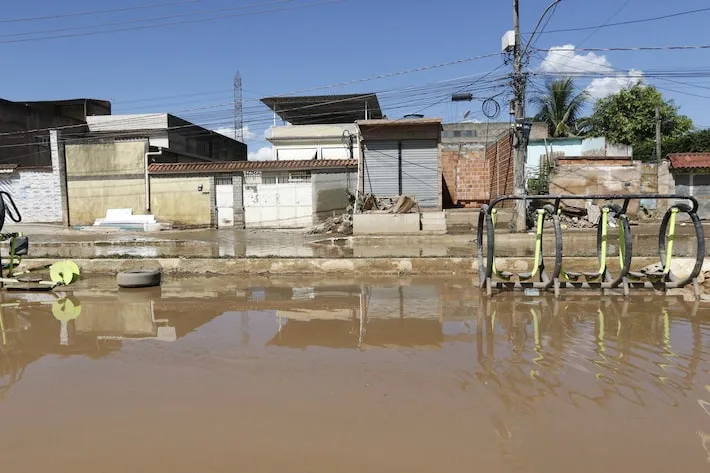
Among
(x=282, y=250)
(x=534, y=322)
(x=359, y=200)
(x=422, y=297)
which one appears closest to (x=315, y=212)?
(x=359, y=200)

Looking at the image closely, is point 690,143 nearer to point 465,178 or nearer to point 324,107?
point 465,178

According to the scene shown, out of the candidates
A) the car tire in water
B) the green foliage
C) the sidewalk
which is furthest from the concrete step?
the green foliage

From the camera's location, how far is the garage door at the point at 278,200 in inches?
944

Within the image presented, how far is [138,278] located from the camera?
943 centimetres

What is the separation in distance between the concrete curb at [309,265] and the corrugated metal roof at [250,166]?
13.5 metres

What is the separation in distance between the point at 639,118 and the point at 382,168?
1983cm

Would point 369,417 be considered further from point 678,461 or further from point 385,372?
point 678,461

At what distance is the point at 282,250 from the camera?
48.5 feet

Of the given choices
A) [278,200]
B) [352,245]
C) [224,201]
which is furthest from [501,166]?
[224,201]

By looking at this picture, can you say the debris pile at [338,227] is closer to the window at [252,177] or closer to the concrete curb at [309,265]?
the window at [252,177]

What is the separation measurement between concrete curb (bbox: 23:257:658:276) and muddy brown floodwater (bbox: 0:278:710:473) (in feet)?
8.26

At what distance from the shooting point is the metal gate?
24562 mm

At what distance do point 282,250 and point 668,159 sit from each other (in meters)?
18.8

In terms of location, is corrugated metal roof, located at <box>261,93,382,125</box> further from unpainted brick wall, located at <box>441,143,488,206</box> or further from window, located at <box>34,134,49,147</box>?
window, located at <box>34,134,49,147</box>
